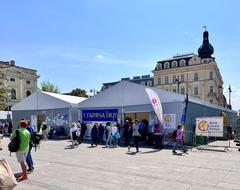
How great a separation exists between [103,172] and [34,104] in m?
18.7

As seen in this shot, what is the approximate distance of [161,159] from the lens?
39.3 ft

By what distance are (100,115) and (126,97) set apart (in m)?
2.65

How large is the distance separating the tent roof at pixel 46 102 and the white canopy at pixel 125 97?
2.32 meters

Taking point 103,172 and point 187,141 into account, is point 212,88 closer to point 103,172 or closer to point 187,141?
point 187,141

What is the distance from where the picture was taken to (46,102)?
25188mm

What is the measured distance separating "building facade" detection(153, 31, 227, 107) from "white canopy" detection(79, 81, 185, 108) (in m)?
47.3

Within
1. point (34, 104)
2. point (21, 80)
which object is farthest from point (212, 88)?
point (34, 104)

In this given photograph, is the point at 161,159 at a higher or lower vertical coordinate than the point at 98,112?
lower

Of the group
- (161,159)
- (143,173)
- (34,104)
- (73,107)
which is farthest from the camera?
(34,104)

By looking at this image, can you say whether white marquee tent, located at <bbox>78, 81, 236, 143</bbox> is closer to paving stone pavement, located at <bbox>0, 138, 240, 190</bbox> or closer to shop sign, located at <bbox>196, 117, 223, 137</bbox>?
shop sign, located at <bbox>196, 117, 223, 137</bbox>

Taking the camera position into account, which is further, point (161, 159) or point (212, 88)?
point (212, 88)

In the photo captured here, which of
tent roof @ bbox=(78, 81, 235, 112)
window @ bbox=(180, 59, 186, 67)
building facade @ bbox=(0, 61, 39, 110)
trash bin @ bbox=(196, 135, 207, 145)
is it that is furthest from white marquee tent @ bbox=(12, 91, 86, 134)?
window @ bbox=(180, 59, 186, 67)

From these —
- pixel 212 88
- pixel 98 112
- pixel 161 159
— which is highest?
pixel 212 88

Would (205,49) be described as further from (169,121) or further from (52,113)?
(169,121)
